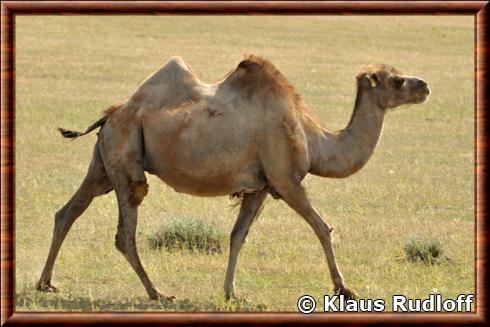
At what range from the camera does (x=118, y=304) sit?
1018cm

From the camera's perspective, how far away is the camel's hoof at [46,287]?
10719 mm

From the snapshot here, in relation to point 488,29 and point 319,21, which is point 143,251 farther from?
point 319,21

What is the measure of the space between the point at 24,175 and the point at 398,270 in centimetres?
764

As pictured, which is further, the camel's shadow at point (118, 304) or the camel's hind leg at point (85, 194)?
the camel's hind leg at point (85, 194)

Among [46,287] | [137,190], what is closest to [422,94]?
[137,190]

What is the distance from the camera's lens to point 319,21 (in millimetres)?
49906

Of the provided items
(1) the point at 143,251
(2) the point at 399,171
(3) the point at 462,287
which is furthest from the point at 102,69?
(3) the point at 462,287

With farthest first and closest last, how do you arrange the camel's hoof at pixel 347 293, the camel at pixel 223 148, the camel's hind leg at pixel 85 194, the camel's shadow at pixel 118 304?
the camel's hind leg at pixel 85 194
the camel at pixel 223 148
the camel's hoof at pixel 347 293
the camel's shadow at pixel 118 304

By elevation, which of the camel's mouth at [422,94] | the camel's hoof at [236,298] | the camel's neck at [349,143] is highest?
the camel's mouth at [422,94]

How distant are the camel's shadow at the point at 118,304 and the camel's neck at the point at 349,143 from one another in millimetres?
1567

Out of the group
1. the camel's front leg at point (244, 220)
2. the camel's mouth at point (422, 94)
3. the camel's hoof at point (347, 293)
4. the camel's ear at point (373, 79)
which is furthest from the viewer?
the camel's mouth at point (422, 94)

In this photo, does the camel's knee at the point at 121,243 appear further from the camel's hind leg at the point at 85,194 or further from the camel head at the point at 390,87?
the camel head at the point at 390,87

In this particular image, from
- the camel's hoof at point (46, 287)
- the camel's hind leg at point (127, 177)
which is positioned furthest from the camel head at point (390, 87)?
the camel's hoof at point (46, 287)

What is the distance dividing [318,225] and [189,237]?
2.63m
